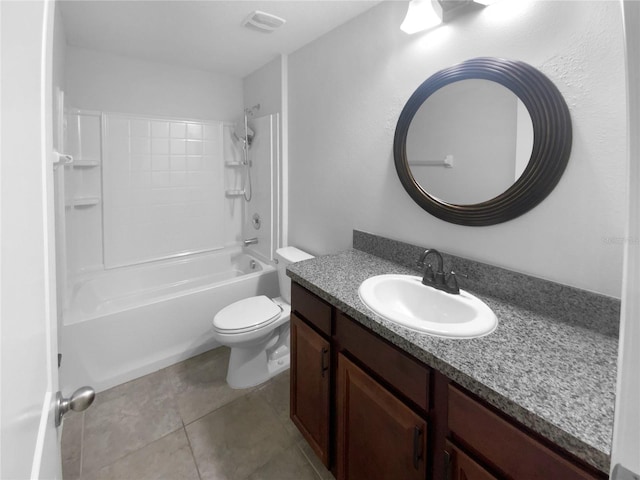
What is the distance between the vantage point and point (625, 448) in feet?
1.06

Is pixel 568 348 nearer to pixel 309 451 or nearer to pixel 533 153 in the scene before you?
pixel 533 153

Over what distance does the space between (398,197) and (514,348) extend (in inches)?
36.9

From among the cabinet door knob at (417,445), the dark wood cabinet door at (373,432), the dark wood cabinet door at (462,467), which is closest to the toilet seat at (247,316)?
the dark wood cabinet door at (373,432)

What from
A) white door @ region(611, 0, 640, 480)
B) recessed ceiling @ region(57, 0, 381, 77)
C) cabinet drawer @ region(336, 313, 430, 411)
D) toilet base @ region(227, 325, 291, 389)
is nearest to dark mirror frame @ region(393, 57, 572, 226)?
cabinet drawer @ region(336, 313, 430, 411)

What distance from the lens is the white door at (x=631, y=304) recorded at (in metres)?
0.29

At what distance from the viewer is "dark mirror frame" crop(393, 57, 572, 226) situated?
107cm

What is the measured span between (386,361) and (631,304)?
800mm

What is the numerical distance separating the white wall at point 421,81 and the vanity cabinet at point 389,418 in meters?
0.62

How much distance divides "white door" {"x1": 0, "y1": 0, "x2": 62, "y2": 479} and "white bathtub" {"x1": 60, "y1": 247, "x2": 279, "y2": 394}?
5.62ft

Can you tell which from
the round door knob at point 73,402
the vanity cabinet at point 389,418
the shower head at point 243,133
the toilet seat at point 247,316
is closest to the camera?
the round door knob at point 73,402

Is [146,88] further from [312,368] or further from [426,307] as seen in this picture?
[426,307]

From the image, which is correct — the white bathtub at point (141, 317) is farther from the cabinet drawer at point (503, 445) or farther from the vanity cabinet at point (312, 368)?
the cabinet drawer at point (503, 445)

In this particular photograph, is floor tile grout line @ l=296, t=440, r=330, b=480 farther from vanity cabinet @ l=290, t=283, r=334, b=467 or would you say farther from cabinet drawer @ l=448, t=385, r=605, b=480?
cabinet drawer @ l=448, t=385, r=605, b=480

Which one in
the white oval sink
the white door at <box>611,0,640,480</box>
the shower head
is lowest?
the white oval sink
